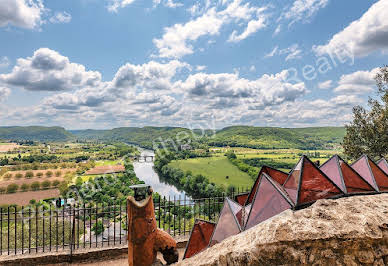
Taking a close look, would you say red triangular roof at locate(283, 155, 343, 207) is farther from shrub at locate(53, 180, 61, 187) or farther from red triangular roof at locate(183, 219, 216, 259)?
shrub at locate(53, 180, 61, 187)

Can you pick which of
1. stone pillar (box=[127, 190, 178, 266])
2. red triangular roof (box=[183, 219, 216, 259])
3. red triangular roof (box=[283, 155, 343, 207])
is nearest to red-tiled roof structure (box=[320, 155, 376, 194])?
red triangular roof (box=[283, 155, 343, 207])

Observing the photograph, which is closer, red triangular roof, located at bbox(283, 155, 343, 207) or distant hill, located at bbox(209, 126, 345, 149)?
red triangular roof, located at bbox(283, 155, 343, 207)

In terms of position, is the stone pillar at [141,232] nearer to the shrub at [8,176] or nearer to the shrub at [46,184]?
the shrub at [46,184]

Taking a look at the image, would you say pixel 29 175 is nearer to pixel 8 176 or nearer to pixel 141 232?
pixel 8 176

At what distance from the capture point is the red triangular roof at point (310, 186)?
2.79 m

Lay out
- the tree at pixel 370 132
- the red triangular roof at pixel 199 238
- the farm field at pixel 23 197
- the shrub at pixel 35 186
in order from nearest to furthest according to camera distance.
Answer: the red triangular roof at pixel 199 238 < the tree at pixel 370 132 < the farm field at pixel 23 197 < the shrub at pixel 35 186

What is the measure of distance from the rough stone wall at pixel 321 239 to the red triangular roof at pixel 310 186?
30cm

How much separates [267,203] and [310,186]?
0.62 meters

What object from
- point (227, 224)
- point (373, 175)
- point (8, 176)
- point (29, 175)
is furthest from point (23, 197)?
point (373, 175)

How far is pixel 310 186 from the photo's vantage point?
2.87 m

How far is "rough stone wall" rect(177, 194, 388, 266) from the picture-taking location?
2141 mm

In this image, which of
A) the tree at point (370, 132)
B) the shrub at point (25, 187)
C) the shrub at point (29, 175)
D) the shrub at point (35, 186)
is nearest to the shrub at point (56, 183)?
the shrub at point (35, 186)

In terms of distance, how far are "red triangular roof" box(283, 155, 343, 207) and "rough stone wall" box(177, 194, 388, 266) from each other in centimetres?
30

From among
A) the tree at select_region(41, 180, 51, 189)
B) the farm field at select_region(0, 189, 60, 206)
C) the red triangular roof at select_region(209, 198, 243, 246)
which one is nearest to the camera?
the red triangular roof at select_region(209, 198, 243, 246)
